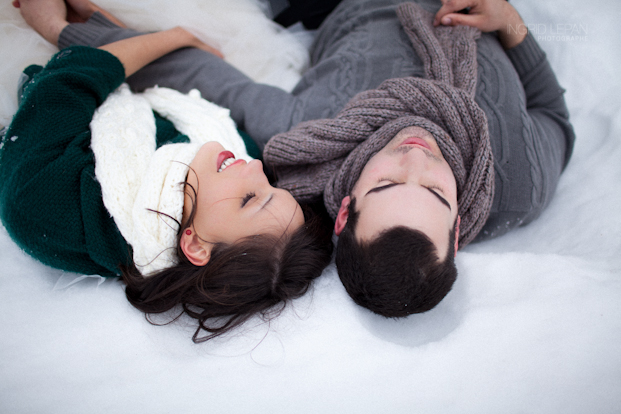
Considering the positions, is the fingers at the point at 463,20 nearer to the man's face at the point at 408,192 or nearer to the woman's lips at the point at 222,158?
the man's face at the point at 408,192

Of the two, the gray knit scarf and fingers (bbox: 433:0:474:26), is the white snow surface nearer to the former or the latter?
the gray knit scarf

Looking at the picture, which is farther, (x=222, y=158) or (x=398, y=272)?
(x=222, y=158)

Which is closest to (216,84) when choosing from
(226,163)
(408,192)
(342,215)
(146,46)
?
(146,46)

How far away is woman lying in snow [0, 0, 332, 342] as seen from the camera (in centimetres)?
81

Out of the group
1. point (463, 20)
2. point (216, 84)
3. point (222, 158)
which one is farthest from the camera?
point (216, 84)

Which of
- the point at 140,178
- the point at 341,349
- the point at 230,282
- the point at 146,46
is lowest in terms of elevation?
the point at 341,349

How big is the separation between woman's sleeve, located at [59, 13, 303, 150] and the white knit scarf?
11.9 inches

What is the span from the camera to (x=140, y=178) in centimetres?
87

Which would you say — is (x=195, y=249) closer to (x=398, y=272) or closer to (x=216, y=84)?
(x=398, y=272)

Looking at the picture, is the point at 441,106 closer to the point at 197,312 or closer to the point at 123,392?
the point at 197,312

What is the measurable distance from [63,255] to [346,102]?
981 mm

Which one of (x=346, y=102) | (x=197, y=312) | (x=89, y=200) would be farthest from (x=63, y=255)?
(x=346, y=102)

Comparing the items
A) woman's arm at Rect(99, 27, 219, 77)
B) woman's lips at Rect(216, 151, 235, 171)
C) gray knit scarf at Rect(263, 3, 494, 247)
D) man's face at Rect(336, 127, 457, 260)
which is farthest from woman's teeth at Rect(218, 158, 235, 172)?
woman's arm at Rect(99, 27, 219, 77)

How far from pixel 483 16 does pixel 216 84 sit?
3.29ft
